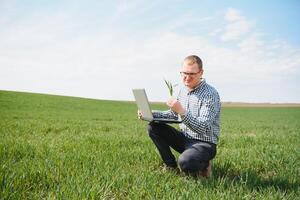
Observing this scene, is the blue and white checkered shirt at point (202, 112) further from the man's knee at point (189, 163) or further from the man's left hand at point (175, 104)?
the man's knee at point (189, 163)

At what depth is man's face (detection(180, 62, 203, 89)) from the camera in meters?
4.75

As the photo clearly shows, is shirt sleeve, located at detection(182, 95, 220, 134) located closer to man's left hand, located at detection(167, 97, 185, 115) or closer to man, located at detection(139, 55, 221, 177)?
man, located at detection(139, 55, 221, 177)

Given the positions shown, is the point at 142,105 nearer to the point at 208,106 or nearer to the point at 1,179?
the point at 208,106

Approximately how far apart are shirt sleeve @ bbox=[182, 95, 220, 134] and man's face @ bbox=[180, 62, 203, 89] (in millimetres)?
303

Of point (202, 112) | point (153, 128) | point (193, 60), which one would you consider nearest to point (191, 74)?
point (193, 60)

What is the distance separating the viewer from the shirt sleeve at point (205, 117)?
444 cm

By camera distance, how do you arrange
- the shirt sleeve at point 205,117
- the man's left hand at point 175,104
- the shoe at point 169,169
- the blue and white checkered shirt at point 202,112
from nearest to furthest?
1. the man's left hand at point 175,104
2. the shirt sleeve at point 205,117
3. the blue and white checkered shirt at point 202,112
4. the shoe at point 169,169

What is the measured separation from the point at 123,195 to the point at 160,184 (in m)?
0.54

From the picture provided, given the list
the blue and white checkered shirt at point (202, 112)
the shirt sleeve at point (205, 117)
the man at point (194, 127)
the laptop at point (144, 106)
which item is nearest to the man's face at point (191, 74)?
the man at point (194, 127)

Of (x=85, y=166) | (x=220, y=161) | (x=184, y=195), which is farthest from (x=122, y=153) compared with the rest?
(x=184, y=195)

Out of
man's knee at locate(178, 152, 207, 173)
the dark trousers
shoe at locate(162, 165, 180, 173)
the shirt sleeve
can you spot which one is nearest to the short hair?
the shirt sleeve

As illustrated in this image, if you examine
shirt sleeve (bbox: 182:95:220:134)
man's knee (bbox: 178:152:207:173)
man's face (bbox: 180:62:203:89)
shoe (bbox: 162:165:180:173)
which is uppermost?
man's face (bbox: 180:62:203:89)

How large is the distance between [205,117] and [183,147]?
36.7 inches

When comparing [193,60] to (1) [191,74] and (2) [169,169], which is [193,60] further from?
(2) [169,169]
